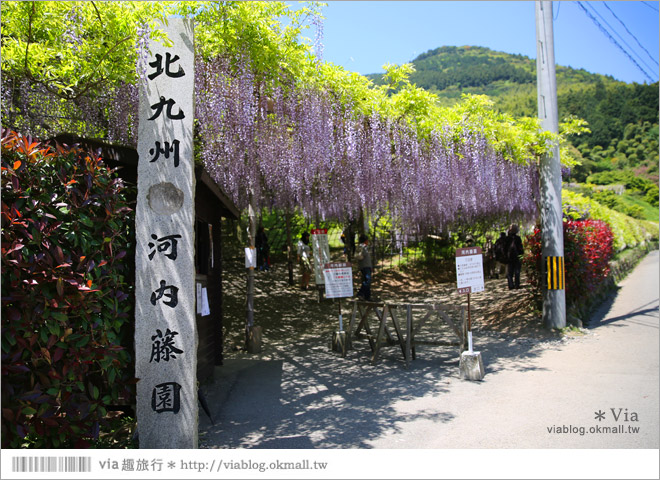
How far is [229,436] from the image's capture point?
14.0 ft

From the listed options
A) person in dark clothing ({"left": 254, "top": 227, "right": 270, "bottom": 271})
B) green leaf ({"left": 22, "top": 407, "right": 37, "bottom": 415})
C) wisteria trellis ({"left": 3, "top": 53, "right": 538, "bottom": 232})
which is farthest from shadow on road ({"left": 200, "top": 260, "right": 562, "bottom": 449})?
person in dark clothing ({"left": 254, "top": 227, "right": 270, "bottom": 271})

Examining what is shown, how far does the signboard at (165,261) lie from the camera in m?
3.68

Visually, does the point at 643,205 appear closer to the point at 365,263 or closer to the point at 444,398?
the point at 365,263

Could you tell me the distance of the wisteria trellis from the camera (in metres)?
5.90

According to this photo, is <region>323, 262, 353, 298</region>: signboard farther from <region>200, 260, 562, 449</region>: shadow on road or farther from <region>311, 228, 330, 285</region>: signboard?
<region>311, 228, 330, 285</region>: signboard

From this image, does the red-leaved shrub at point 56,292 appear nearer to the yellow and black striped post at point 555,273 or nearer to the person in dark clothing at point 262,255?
the yellow and black striped post at point 555,273

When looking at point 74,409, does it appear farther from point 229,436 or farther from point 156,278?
point 229,436

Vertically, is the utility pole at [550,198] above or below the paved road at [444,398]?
above

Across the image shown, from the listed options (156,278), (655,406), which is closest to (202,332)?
(156,278)

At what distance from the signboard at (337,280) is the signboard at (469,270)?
6.45ft

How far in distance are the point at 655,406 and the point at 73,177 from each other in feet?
18.0

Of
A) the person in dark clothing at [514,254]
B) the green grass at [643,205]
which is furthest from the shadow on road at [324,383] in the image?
the green grass at [643,205]

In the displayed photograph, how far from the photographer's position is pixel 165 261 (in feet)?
12.4

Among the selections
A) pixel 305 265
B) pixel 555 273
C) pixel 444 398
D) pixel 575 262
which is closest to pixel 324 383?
pixel 444 398
